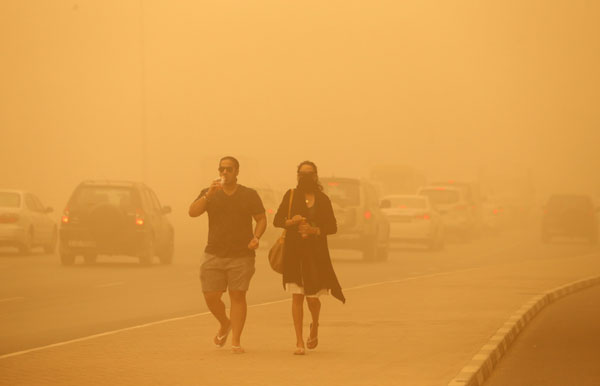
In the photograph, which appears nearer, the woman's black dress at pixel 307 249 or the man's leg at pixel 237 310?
the man's leg at pixel 237 310

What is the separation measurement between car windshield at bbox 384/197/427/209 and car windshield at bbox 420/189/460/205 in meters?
6.83

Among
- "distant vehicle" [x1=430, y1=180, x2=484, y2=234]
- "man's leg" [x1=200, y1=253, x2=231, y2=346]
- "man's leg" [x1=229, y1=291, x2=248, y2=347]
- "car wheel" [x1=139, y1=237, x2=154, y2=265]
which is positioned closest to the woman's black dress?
"man's leg" [x1=229, y1=291, x2=248, y2=347]

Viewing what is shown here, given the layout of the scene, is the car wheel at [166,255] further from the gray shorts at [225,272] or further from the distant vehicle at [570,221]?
the distant vehicle at [570,221]

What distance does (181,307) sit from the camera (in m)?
18.2

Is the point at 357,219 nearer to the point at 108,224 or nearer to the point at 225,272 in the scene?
the point at 108,224

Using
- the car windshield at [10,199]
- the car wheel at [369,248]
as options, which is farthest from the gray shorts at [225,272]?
the car windshield at [10,199]

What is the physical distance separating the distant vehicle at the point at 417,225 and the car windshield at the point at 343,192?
625 cm

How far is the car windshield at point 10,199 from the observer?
32.5 metres

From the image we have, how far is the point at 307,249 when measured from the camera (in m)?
12.6

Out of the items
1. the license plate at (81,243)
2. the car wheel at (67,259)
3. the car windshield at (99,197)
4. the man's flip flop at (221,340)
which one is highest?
the man's flip flop at (221,340)

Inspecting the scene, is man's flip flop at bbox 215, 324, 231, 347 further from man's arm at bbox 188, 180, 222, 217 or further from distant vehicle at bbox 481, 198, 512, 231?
distant vehicle at bbox 481, 198, 512, 231

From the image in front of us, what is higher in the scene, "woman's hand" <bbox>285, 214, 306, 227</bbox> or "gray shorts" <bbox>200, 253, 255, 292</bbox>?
"woman's hand" <bbox>285, 214, 306, 227</bbox>

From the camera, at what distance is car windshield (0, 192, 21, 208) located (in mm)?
32469

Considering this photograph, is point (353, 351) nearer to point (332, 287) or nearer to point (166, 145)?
point (332, 287)
